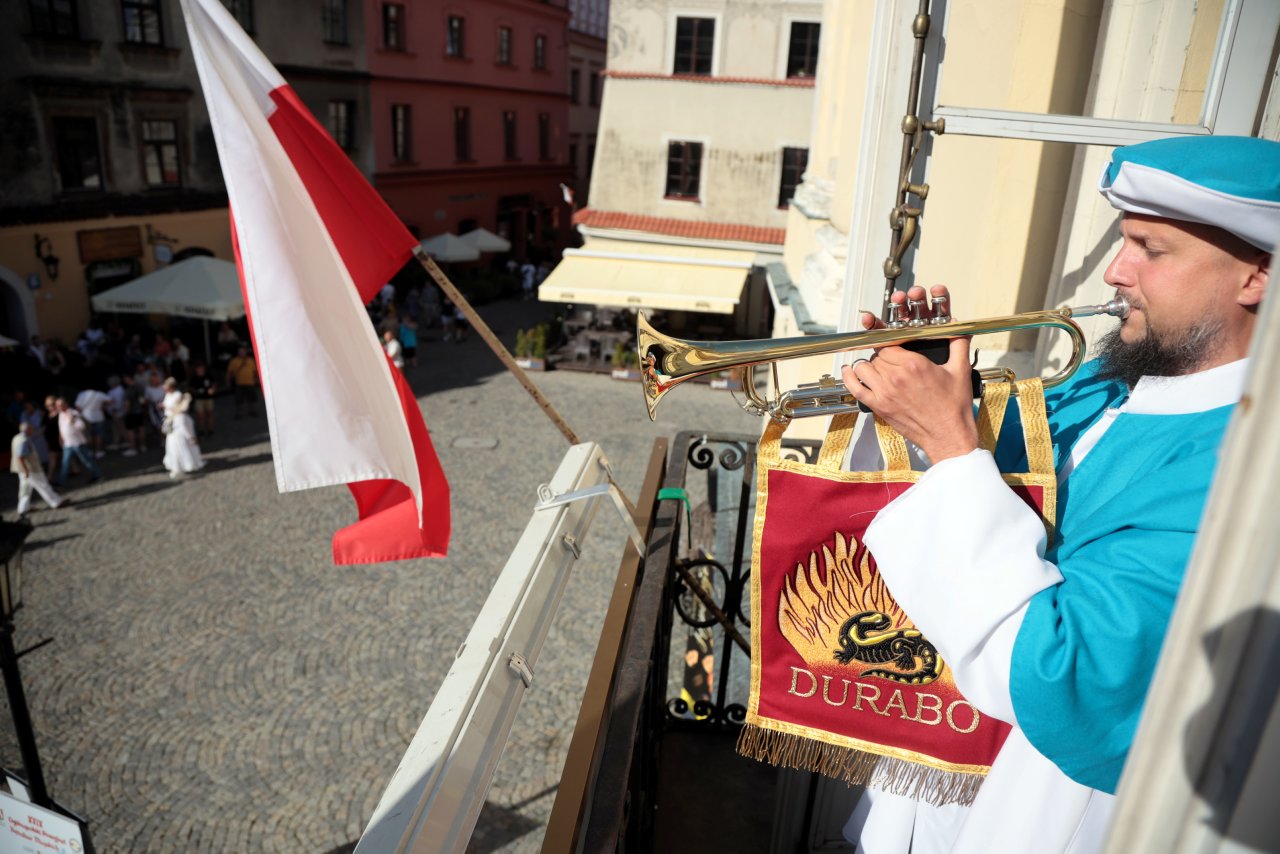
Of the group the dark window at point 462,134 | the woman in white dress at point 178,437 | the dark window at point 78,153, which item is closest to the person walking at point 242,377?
the woman in white dress at point 178,437

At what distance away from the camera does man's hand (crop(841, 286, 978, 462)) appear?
180 centimetres

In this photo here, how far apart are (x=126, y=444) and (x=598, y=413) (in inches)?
330

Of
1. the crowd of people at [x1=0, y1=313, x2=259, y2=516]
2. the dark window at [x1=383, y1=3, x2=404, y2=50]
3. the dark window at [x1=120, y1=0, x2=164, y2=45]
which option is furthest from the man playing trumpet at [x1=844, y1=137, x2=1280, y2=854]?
the dark window at [x1=383, y1=3, x2=404, y2=50]

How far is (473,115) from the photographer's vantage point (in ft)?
102

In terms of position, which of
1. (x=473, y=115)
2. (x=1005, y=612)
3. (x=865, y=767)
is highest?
(x=473, y=115)

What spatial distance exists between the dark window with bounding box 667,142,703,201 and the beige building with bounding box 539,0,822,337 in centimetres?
3

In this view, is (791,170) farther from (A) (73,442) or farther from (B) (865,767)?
(B) (865,767)

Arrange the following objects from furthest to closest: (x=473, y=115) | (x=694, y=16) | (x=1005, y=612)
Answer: (x=473, y=115), (x=694, y=16), (x=1005, y=612)

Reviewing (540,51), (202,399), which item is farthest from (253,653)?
(540,51)

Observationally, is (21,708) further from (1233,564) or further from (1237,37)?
(1237,37)

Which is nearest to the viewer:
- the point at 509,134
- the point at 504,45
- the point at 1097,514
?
the point at 1097,514

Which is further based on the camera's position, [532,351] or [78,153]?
[532,351]

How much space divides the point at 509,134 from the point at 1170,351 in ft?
113

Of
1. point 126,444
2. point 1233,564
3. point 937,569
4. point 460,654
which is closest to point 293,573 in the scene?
point 126,444
